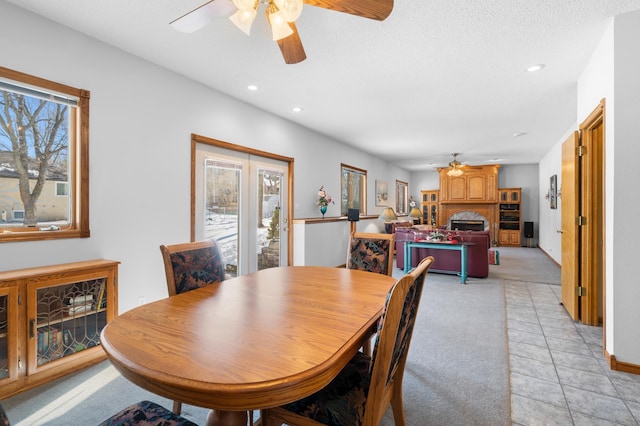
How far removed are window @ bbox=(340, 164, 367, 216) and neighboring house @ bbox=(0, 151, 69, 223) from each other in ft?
14.9

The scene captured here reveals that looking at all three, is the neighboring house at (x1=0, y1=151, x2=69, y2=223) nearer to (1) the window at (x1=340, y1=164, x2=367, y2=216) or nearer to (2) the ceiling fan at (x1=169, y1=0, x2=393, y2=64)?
(2) the ceiling fan at (x1=169, y1=0, x2=393, y2=64)

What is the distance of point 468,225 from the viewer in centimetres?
937

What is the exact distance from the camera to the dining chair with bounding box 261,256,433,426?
1.03 metres

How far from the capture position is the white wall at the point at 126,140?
2.13 metres

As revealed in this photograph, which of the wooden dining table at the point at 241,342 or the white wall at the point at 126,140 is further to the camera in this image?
the white wall at the point at 126,140

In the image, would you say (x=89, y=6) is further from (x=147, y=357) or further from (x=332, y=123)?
(x=332, y=123)

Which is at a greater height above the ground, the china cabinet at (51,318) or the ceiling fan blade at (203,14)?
the ceiling fan blade at (203,14)

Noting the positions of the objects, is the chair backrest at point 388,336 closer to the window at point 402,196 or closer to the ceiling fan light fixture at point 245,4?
the ceiling fan light fixture at point 245,4

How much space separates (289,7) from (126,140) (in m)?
2.00

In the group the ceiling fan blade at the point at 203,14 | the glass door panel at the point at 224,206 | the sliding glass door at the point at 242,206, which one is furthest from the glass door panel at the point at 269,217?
the ceiling fan blade at the point at 203,14

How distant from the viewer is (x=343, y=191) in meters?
6.28

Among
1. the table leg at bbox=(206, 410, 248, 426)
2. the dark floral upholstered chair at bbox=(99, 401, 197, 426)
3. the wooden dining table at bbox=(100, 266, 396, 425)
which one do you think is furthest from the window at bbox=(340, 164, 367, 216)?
the dark floral upholstered chair at bbox=(99, 401, 197, 426)

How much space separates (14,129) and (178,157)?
118cm

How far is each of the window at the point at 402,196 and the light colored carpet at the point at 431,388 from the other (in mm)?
6725
